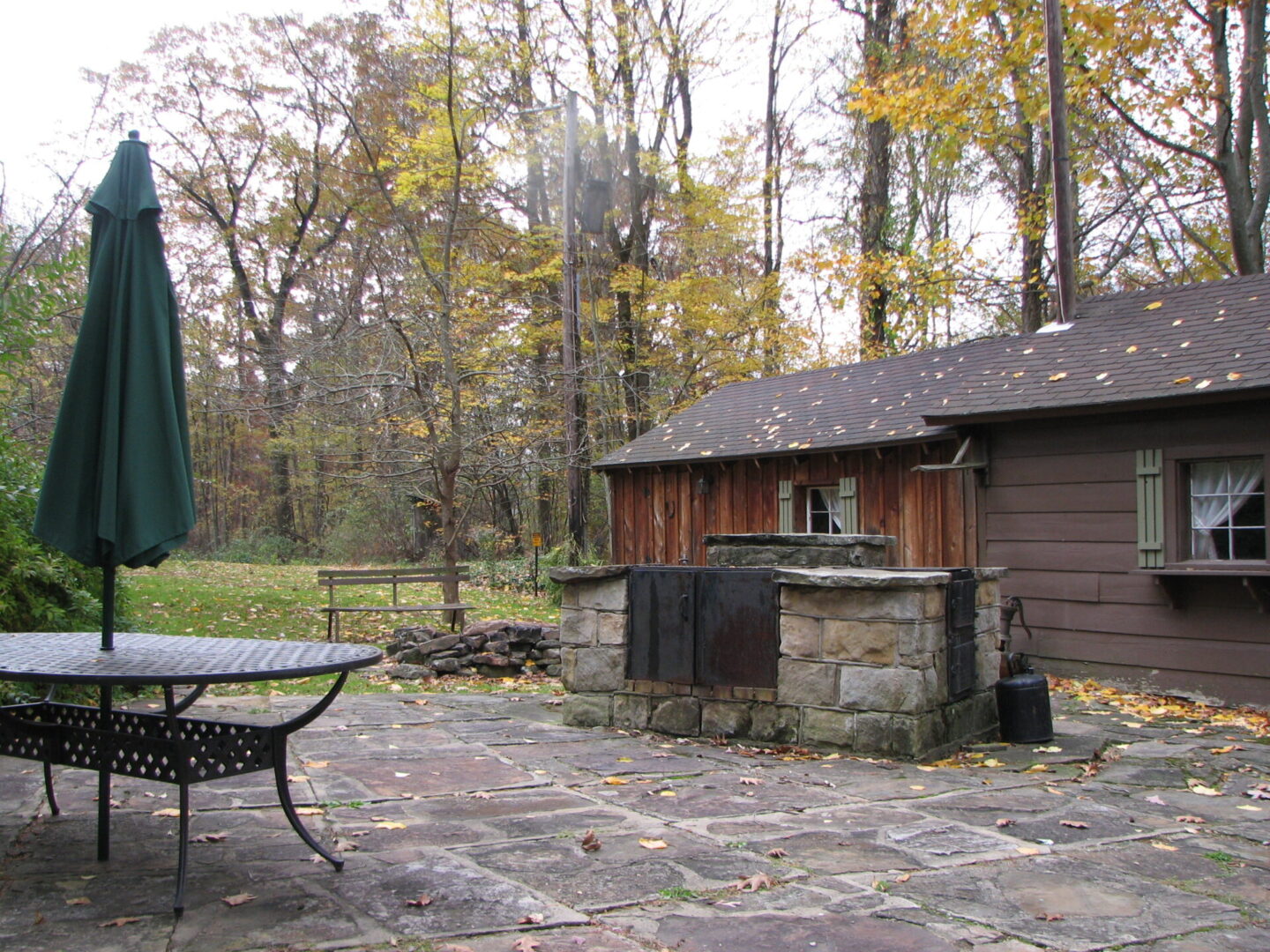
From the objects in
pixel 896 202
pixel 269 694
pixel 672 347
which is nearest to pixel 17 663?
pixel 269 694

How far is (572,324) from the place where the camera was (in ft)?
55.8

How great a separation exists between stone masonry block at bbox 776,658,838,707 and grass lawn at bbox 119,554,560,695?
12.2ft

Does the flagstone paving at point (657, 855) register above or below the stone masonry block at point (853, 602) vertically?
below

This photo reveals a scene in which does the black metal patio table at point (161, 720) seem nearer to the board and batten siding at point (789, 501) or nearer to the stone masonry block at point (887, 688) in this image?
the stone masonry block at point (887, 688)

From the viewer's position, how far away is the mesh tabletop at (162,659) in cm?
304

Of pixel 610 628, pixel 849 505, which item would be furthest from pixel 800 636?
pixel 849 505

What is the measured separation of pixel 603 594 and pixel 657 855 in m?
2.92

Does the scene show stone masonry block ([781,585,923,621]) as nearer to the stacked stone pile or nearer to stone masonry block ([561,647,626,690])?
stone masonry block ([561,647,626,690])

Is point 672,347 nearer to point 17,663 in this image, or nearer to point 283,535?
point 283,535

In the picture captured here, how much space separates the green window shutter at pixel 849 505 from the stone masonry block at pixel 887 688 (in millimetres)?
5968

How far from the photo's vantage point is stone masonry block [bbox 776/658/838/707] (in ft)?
19.3

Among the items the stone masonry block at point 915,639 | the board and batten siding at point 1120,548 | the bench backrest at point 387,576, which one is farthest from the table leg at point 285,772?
the bench backrest at point 387,576

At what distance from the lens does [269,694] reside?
26.3 ft

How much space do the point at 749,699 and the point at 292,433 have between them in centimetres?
1944
